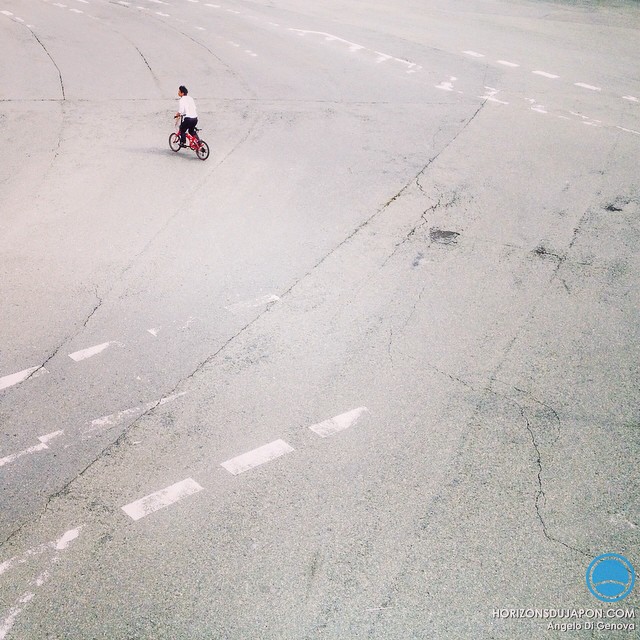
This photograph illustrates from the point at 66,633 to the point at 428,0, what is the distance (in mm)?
31970

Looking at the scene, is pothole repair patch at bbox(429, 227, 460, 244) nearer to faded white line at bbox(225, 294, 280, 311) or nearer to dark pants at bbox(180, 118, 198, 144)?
faded white line at bbox(225, 294, 280, 311)

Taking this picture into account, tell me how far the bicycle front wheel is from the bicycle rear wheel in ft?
1.98

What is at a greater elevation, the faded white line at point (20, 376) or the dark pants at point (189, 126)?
the dark pants at point (189, 126)

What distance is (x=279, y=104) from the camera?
18.5 meters

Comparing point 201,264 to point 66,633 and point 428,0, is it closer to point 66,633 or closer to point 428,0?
point 66,633

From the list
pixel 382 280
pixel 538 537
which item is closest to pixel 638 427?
pixel 538 537

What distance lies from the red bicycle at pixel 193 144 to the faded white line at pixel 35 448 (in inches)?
345

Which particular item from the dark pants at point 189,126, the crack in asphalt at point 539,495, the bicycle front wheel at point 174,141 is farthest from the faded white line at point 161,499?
the bicycle front wheel at point 174,141

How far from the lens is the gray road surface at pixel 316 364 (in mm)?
6008

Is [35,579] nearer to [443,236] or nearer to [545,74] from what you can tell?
[443,236]

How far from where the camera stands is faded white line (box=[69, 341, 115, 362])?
29.1 ft

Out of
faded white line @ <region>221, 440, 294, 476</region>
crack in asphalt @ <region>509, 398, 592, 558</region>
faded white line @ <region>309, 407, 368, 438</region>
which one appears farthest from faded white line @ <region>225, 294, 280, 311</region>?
crack in asphalt @ <region>509, 398, 592, 558</region>

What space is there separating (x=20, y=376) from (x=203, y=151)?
7876mm

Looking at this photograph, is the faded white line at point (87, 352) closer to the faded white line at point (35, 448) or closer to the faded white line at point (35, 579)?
the faded white line at point (35, 448)
